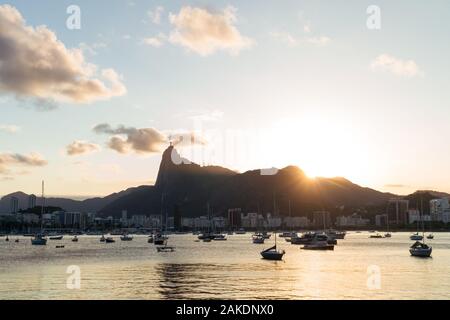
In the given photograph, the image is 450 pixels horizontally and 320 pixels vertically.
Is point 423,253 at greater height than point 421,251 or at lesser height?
lesser

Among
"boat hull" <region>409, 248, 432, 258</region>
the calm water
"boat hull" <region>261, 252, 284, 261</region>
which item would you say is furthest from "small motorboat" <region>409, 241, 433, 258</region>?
"boat hull" <region>261, 252, 284, 261</region>

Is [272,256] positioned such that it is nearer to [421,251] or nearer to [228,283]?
[421,251]

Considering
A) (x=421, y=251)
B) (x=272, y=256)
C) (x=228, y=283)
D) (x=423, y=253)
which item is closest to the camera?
(x=228, y=283)

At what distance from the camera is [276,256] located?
110 m

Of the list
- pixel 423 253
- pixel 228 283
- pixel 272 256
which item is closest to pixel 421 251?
pixel 423 253

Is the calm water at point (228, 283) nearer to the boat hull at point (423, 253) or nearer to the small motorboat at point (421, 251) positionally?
the boat hull at point (423, 253)

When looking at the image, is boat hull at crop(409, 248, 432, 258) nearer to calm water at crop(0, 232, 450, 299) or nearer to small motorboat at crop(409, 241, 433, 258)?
small motorboat at crop(409, 241, 433, 258)

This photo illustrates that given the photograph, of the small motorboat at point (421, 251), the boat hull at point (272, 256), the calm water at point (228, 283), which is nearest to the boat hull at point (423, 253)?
the small motorboat at point (421, 251)

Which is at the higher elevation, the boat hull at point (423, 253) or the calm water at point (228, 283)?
the calm water at point (228, 283)

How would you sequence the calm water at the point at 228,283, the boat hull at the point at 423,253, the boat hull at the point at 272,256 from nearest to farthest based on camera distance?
the calm water at the point at 228,283 → the boat hull at the point at 272,256 → the boat hull at the point at 423,253

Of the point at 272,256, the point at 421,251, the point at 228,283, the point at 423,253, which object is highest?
the point at 228,283

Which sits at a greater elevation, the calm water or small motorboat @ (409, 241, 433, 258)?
the calm water

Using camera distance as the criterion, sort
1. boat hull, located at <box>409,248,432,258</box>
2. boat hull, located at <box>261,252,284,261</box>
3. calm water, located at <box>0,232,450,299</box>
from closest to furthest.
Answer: calm water, located at <box>0,232,450,299</box> < boat hull, located at <box>261,252,284,261</box> < boat hull, located at <box>409,248,432,258</box>
